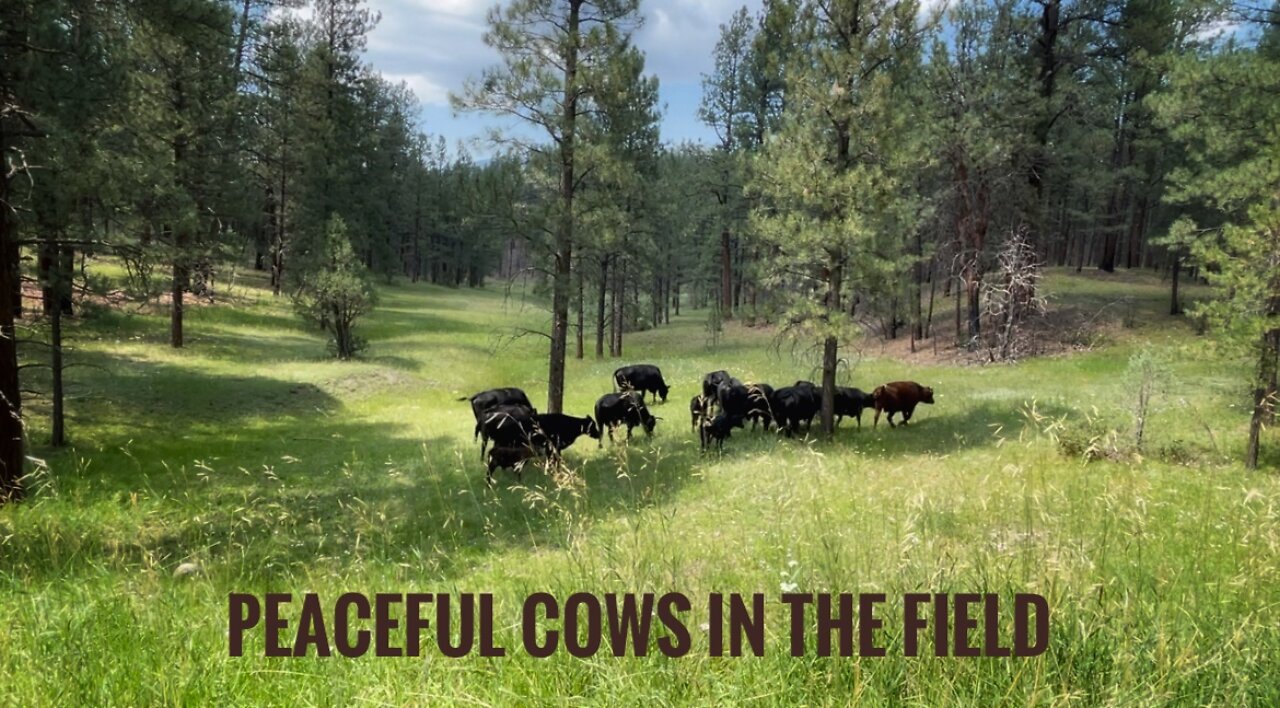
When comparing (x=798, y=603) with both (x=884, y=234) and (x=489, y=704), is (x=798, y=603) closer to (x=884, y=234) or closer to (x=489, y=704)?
(x=489, y=704)

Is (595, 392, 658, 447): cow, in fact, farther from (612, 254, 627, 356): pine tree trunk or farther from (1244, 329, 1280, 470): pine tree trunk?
(612, 254, 627, 356): pine tree trunk

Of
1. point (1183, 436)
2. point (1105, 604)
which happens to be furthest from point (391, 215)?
point (1105, 604)

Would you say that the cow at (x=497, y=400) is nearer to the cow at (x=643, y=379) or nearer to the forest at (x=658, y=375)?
the forest at (x=658, y=375)

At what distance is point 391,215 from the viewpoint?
59.3 metres

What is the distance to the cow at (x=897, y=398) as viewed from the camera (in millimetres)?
15906

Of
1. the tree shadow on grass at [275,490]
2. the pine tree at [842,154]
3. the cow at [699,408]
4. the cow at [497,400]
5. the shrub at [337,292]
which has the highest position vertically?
the pine tree at [842,154]

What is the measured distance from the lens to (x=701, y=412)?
13.0m

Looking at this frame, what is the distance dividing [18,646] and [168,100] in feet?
91.6

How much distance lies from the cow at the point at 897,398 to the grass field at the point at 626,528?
0.86m

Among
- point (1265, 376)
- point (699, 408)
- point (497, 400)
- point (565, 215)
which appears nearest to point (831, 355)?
point (699, 408)

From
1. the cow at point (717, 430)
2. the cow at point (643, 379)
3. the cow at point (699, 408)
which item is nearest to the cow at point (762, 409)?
the cow at point (717, 430)

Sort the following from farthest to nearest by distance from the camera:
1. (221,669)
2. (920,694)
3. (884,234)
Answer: (884,234) < (221,669) < (920,694)

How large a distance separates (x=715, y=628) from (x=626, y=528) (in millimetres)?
1970

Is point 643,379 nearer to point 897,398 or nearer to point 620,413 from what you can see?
point 620,413
